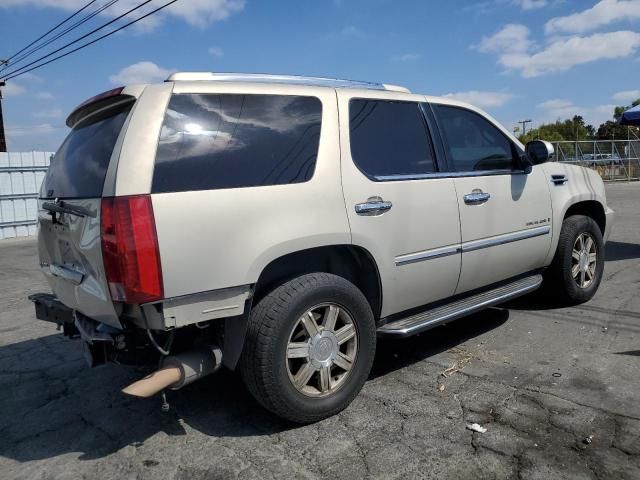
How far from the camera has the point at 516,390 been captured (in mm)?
3543

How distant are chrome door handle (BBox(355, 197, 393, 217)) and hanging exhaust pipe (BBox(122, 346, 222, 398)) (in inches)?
46.4

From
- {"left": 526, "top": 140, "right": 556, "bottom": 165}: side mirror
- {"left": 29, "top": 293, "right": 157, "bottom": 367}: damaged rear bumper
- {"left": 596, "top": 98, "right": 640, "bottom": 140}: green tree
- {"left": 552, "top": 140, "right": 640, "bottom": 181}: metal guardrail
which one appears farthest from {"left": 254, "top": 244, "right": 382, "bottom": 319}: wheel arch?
{"left": 596, "top": 98, "right": 640, "bottom": 140}: green tree

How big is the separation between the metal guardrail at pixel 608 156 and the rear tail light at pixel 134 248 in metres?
24.5

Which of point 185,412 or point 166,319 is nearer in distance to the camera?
point 166,319

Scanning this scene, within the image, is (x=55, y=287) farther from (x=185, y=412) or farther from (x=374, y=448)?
(x=374, y=448)

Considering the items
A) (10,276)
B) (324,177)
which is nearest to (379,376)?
(324,177)

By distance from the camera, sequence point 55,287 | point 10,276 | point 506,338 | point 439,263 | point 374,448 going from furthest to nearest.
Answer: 1. point 10,276
2. point 506,338
3. point 439,263
4. point 55,287
5. point 374,448

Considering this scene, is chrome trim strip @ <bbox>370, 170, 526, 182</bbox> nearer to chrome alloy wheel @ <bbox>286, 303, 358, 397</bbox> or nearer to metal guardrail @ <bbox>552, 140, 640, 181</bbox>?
chrome alloy wheel @ <bbox>286, 303, 358, 397</bbox>

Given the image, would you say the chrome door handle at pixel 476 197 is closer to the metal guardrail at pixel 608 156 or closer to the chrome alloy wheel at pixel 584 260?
the chrome alloy wheel at pixel 584 260

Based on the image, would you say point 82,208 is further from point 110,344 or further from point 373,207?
point 373,207

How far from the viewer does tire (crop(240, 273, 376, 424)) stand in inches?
116

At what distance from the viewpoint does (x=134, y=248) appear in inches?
102

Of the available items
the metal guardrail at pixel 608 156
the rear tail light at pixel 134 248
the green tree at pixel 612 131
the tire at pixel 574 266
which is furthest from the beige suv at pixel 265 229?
the green tree at pixel 612 131

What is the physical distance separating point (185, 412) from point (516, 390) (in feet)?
6.97
